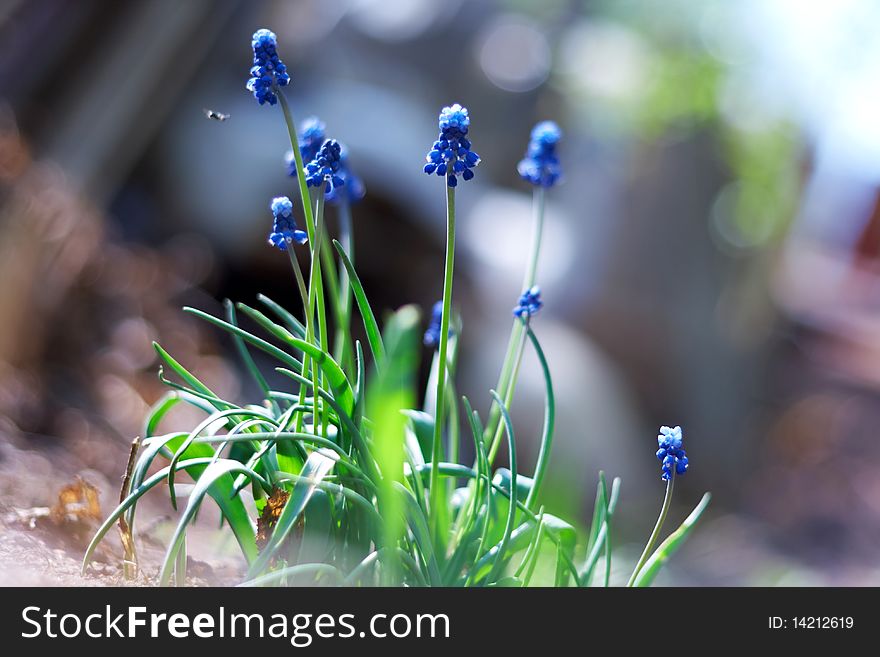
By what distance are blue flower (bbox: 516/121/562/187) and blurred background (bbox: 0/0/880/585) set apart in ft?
6.38

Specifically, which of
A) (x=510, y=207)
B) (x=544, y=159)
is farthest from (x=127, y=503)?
(x=510, y=207)

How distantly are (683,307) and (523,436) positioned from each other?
1375 millimetres

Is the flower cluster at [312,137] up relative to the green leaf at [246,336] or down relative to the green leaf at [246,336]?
up

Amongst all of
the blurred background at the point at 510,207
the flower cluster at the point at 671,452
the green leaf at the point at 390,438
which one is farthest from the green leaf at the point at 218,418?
the blurred background at the point at 510,207

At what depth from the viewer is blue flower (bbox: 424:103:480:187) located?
785mm

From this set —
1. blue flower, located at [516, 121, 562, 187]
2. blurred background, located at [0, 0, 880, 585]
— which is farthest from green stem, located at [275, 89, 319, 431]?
blurred background, located at [0, 0, 880, 585]

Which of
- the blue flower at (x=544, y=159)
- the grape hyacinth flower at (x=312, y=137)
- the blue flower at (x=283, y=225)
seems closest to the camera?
the blue flower at (x=283, y=225)

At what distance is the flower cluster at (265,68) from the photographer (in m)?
0.82

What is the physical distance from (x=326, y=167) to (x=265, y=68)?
0.38 feet

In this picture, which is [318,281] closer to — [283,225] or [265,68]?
[283,225]

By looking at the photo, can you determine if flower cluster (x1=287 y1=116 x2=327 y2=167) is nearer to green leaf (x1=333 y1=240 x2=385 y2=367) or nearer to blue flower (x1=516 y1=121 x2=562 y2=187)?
green leaf (x1=333 y1=240 x2=385 y2=367)

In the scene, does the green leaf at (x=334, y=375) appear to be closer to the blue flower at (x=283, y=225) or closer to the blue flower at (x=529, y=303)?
the blue flower at (x=283, y=225)

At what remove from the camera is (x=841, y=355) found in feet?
23.5

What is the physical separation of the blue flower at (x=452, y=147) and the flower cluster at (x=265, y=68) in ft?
0.54
